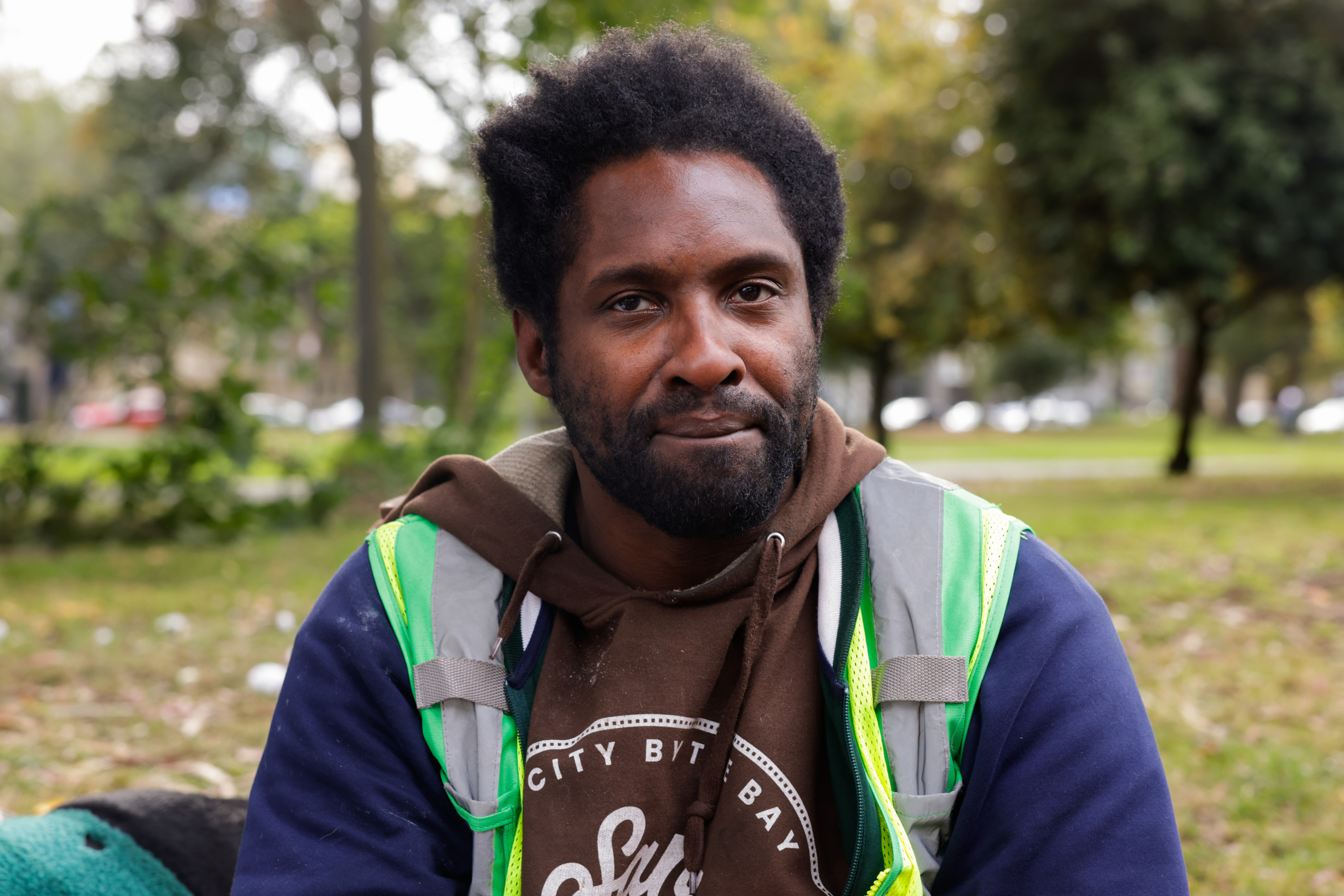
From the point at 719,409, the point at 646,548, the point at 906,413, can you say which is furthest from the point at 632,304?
the point at 906,413

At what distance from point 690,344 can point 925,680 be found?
71cm

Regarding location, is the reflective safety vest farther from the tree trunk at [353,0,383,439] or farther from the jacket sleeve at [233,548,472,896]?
the tree trunk at [353,0,383,439]

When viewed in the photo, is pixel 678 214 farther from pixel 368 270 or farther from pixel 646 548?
pixel 368 270

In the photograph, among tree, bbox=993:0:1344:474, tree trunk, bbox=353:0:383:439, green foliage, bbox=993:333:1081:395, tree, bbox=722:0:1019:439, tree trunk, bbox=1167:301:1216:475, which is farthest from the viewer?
green foliage, bbox=993:333:1081:395

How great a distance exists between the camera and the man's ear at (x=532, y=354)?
231 centimetres

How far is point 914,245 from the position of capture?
2097 centimetres

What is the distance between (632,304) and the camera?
2062 mm

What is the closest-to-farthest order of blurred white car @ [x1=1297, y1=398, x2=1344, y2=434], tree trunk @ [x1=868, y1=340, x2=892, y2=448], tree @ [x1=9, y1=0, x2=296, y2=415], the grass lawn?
1. the grass lawn
2. tree @ [x1=9, y1=0, x2=296, y2=415]
3. tree trunk @ [x1=868, y1=340, x2=892, y2=448]
4. blurred white car @ [x1=1297, y1=398, x2=1344, y2=434]

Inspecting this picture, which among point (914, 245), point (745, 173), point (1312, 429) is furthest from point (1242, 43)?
point (1312, 429)

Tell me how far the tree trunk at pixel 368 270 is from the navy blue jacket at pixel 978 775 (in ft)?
35.3

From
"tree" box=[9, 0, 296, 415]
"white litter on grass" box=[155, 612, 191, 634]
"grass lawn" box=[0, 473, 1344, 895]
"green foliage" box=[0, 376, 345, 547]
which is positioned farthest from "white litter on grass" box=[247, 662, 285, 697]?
"tree" box=[9, 0, 296, 415]

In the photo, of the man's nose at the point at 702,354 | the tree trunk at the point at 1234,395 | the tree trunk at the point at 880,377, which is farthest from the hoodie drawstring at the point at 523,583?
the tree trunk at the point at 1234,395

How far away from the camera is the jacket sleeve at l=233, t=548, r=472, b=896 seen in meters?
1.88

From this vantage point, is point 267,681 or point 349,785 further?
point 267,681
